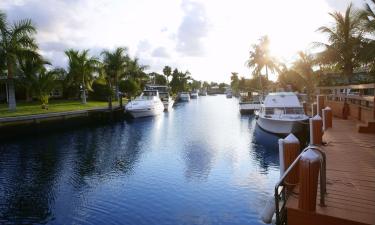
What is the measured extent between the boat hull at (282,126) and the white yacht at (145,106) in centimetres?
1895

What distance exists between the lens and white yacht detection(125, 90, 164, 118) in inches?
1574

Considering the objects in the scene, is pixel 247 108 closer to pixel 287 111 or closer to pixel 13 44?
pixel 287 111

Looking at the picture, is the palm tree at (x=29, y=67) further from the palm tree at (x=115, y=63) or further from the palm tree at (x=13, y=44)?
the palm tree at (x=115, y=63)

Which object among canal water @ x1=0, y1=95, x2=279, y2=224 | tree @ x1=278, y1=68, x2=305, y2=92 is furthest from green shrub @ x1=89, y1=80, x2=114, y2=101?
tree @ x1=278, y1=68, x2=305, y2=92

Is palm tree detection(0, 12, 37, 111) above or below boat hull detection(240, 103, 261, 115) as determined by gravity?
above

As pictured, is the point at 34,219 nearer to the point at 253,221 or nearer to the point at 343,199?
the point at 253,221

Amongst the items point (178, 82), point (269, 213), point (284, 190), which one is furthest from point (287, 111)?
point (178, 82)

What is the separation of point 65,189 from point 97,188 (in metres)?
1.31

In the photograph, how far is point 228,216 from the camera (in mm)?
10336

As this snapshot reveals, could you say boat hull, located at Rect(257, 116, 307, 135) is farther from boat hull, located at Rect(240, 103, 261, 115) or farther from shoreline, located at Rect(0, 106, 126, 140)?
boat hull, located at Rect(240, 103, 261, 115)

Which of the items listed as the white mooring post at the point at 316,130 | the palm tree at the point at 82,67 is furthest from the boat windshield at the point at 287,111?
the palm tree at the point at 82,67

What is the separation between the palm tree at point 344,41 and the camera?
25578 millimetres

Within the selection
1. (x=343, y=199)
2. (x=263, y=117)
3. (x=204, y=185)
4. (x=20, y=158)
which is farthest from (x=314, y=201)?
(x=263, y=117)

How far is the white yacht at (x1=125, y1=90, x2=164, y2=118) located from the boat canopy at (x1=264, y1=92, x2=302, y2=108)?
18.9m
